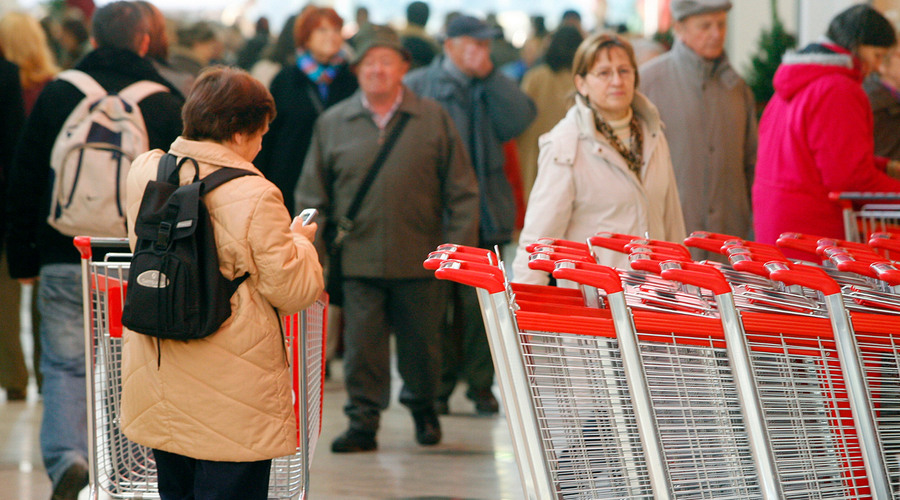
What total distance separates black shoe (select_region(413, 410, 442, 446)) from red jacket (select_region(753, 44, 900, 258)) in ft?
5.96

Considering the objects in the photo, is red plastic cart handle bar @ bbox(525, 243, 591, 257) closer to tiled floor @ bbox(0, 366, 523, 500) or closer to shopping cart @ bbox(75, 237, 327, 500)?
shopping cart @ bbox(75, 237, 327, 500)

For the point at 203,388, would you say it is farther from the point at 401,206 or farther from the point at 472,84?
the point at 472,84

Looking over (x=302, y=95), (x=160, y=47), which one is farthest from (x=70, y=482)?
(x=302, y=95)

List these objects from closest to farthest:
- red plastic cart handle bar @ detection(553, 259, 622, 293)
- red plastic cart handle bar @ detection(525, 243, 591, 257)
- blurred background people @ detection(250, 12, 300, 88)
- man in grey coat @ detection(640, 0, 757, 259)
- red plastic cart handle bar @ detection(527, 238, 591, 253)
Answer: red plastic cart handle bar @ detection(553, 259, 622, 293) → red plastic cart handle bar @ detection(525, 243, 591, 257) → red plastic cart handle bar @ detection(527, 238, 591, 253) → man in grey coat @ detection(640, 0, 757, 259) → blurred background people @ detection(250, 12, 300, 88)

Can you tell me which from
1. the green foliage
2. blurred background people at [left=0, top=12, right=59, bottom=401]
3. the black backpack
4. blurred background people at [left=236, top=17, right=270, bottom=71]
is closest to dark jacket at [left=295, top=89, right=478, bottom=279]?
blurred background people at [left=0, top=12, right=59, bottom=401]

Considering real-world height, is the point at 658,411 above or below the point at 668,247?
below

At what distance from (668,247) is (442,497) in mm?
1700

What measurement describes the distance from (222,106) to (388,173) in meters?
2.27

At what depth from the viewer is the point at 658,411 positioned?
251 centimetres

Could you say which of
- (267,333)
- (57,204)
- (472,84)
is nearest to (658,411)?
(267,333)

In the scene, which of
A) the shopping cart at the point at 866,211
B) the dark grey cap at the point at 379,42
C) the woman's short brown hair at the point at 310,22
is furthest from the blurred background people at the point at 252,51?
the shopping cart at the point at 866,211

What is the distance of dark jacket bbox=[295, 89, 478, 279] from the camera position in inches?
193

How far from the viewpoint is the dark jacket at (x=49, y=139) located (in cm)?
400

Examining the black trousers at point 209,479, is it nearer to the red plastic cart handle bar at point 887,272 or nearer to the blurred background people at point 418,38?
the red plastic cart handle bar at point 887,272
